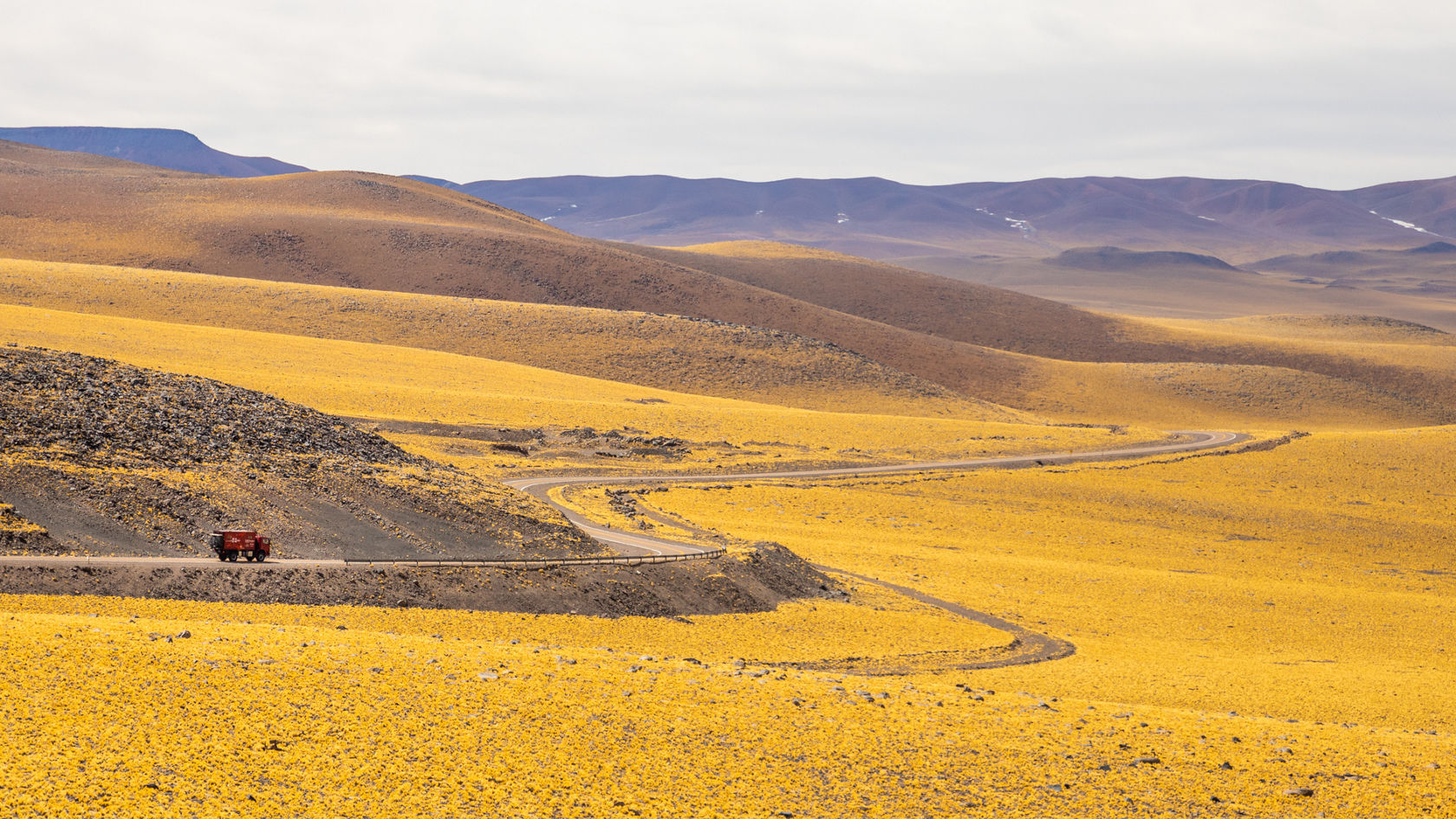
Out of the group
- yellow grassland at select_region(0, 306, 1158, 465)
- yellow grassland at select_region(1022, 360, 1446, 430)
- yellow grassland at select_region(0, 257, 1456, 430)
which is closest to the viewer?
yellow grassland at select_region(0, 306, 1158, 465)

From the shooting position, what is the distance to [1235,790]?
48.4 feet

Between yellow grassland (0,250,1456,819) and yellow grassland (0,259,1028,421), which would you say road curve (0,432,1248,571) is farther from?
yellow grassland (0,259,1028,421)

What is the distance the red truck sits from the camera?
22.0 m

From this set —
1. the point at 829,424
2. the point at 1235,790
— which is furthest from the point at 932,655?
the point at 829,424

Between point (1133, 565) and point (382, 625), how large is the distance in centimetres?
2793

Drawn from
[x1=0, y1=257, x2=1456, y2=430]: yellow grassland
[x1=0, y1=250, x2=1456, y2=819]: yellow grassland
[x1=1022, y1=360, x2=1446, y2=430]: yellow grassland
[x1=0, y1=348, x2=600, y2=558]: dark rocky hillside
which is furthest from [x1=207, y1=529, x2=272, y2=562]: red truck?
[x1=1022, y1=360, x2=1446, y2=430]: yellow grassland

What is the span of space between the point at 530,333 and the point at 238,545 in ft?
233

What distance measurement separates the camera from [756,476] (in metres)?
50.5

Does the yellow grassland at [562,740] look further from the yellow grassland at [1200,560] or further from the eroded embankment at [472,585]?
the yellow grassland at [1200,560]

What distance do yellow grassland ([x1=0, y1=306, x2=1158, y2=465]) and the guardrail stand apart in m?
25.9

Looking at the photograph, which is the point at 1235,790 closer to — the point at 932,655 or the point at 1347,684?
the point at 932,655

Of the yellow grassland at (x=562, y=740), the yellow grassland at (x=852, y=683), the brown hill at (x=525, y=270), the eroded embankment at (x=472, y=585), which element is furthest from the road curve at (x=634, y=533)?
the brown hill at (x=525, y=270)

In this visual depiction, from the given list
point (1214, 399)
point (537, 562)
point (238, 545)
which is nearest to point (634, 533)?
point (537, 562)

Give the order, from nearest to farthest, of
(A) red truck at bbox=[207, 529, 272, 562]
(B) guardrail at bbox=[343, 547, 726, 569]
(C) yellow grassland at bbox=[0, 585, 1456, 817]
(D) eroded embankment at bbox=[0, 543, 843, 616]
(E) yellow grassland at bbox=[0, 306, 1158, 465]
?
(C) yellow grassland at bbox=[0, 585, 1456, 817] < (D) eroded embankment at bbox=[0, 543, 843, 616] < (A) red truck at bbox=[207, 529, 272, 562] < (B) guardrail at bbox=[343, 547, 726, 569] < (E) yellow grassland at bbox=[0, 306, 1158, 465]
